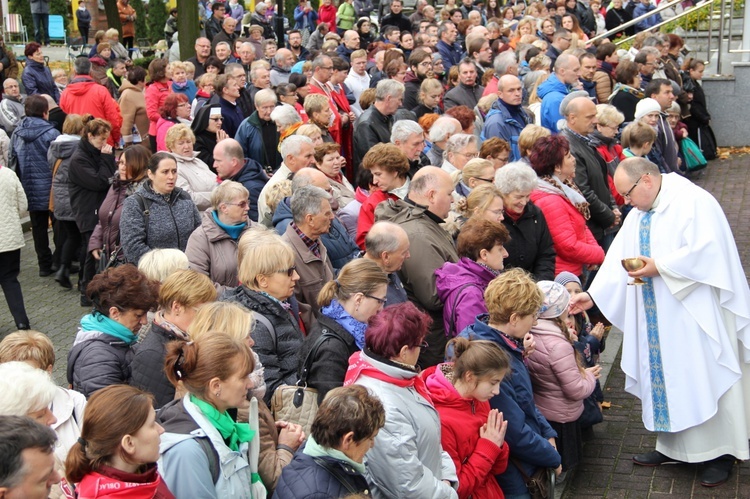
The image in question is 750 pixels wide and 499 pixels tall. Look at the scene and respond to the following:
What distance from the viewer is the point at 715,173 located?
602 inches

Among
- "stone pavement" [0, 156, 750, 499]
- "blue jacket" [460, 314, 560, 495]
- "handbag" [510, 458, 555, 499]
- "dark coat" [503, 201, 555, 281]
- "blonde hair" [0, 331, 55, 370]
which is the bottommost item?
"stone pavement" [0, 156, 750, 499]

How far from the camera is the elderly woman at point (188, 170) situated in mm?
8625

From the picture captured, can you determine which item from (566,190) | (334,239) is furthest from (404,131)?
(334,239)

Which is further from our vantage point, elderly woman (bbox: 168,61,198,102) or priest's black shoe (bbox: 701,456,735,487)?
elderly woman (bbox: 168,61,198,102)

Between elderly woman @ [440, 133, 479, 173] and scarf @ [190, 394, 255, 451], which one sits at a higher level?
elderly woman @ [440, 133, 479, 173]

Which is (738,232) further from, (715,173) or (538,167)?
(538,167)

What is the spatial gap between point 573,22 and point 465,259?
16.0 metres

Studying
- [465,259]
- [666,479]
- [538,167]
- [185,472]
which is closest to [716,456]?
[666,479]

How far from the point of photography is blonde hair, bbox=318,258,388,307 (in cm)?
516

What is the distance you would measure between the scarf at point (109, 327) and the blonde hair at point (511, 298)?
1.89 m

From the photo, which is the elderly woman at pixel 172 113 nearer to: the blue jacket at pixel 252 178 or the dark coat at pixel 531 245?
the blue jacket at pixel 252 178

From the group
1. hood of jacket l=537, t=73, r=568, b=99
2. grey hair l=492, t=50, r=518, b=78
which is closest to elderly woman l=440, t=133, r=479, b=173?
hood of jacket l=537, t=73, r=568, b=99

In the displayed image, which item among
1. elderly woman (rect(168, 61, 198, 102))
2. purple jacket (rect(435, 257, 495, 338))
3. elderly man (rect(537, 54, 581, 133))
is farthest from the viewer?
elderly woman (rect(168, 61, 198, 102))

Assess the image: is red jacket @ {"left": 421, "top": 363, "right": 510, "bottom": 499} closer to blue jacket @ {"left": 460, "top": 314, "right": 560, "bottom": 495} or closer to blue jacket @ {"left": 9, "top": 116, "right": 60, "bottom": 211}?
blue jacket @ {"left": 460, "top": 314, "right": 560, "bottom": 495}
